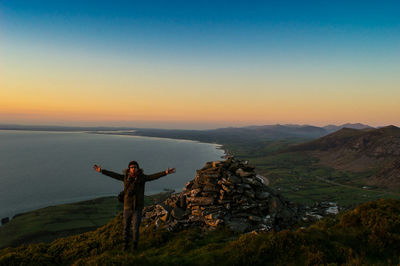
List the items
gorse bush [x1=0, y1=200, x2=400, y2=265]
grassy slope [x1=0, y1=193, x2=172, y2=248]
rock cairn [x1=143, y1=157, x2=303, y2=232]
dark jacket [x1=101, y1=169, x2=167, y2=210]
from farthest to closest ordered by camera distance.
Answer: grassy slope [x1=0, y1=193, x2=172, y2=248]
rock cairn [x1=143, y1=157, x2=303, y2=232]
dark jacket [x1=101, y1=169, x2=167, y2=210]
gorse bush [x1=0, y1=200, x2=400, y2=265]

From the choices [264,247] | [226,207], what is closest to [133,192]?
[264,247]

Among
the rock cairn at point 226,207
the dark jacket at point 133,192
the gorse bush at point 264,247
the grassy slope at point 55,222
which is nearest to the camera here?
the gorse bush at point 264,247

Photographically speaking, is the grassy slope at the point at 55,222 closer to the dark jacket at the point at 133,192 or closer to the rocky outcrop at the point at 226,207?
the rocky outcrop at the point at 226,207

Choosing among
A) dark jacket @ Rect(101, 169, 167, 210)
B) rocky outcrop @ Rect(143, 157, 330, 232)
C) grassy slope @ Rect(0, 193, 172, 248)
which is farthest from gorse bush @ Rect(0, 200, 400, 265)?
grassy slope @ Rect(0, 193, 172, 248)

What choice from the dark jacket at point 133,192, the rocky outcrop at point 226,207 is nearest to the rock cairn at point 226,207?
the rocky outcrop at point 226,207

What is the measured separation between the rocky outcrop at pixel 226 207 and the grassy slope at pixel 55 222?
91506 mm

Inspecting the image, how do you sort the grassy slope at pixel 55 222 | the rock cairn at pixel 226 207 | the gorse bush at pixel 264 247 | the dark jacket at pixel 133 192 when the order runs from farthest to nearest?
the grassy slope at pixel 55 222 → the rock cairn at pixel 226 207 → the dark jacket at pixel 133 192 → the gorse bush at pixel 264 247

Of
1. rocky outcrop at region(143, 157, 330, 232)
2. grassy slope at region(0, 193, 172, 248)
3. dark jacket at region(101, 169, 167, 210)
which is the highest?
dark jacket at region(101, 169, 167, 210)

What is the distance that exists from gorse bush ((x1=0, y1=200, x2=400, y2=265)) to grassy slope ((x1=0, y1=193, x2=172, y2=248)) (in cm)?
9201

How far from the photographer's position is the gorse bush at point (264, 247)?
1026 cm

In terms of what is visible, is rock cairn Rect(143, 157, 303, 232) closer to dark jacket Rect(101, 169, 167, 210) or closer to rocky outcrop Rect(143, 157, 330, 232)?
rocky outcrop Rect(143, 157, 330, 232)

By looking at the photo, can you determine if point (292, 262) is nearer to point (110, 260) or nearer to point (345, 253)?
point (345, 253)

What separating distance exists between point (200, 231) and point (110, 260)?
863 centimetres

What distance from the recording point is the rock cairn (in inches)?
717
